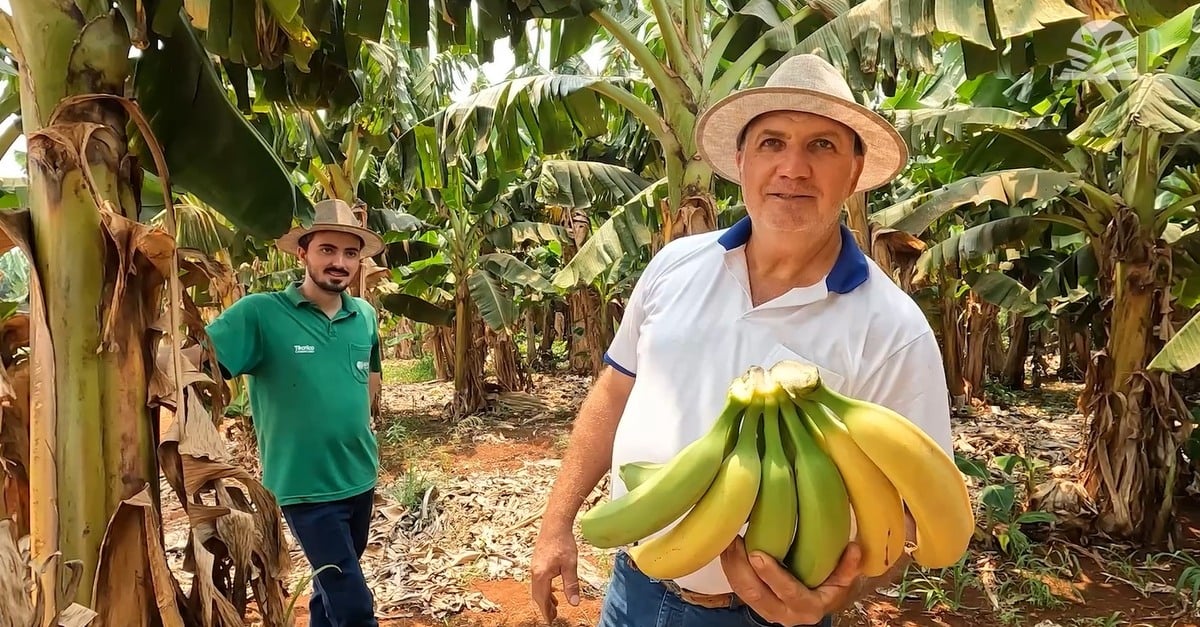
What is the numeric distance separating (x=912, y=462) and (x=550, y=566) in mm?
943

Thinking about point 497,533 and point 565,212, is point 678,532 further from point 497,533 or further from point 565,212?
point 565,212

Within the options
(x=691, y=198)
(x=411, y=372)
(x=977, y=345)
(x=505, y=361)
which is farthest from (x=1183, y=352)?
(x=411, y=372)

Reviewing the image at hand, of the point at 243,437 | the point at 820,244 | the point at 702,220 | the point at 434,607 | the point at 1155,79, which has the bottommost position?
the point at 434,607

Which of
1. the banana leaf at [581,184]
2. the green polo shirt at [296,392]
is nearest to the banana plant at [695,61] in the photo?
the banana leaf at [581,184]

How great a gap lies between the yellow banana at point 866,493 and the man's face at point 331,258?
2.13 metres

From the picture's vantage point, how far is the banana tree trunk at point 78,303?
4.95 ft

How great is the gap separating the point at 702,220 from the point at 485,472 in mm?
3843

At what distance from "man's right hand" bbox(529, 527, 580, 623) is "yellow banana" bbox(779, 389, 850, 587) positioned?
0.72 m

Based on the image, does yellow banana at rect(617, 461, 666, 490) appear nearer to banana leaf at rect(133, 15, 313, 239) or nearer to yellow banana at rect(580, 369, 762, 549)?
yellow banana at rect(580, 369, 762, 549)

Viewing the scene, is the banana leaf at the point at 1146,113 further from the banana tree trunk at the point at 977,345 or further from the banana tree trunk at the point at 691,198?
the banana tree trunk at the point at 977,345

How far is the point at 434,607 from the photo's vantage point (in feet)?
12.4

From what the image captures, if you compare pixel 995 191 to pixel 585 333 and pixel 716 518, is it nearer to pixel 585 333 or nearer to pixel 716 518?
pixel 716 518

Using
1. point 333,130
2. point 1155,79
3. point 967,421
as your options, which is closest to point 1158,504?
point 1155,79

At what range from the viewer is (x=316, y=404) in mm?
2566
